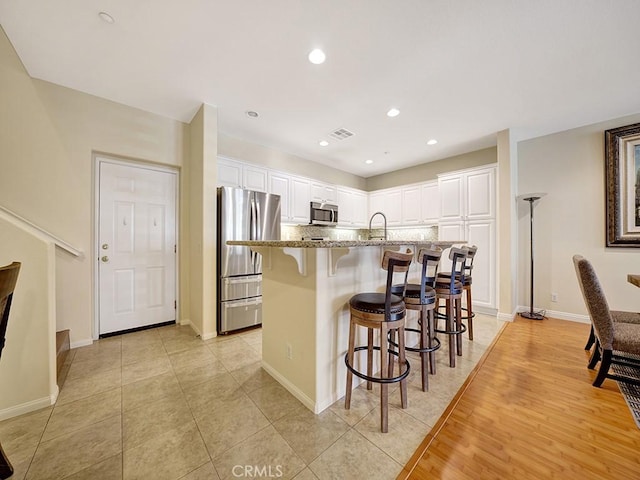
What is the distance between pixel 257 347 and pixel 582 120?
5232 mm

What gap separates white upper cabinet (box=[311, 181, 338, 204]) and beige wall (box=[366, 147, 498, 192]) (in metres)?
1.45

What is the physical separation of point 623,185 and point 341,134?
3.83 metres

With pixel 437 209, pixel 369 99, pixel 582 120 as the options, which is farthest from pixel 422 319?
pixel 582 120

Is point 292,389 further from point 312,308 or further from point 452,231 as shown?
point 452,231

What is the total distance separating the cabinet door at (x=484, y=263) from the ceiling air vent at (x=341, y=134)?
251 cm

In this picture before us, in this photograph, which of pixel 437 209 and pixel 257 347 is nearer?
pixel 257 347

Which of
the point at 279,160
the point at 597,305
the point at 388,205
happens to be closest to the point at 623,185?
the point at 597,305

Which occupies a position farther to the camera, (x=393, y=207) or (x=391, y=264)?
(x=393, y=207)

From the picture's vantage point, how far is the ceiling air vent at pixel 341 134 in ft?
11.7

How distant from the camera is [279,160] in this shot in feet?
14.4

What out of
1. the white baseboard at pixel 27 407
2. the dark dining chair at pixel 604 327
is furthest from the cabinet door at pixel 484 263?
the white baseboard at pixel 27 407

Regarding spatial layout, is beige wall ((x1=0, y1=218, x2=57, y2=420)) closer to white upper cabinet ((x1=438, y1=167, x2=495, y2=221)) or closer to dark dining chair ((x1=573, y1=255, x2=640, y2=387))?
dark dining chair ((x1=573, y1=255, x2=640, y2=387))

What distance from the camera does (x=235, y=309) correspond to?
121 inches

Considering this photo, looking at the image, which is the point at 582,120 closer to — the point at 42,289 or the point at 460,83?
the point at 460,83
